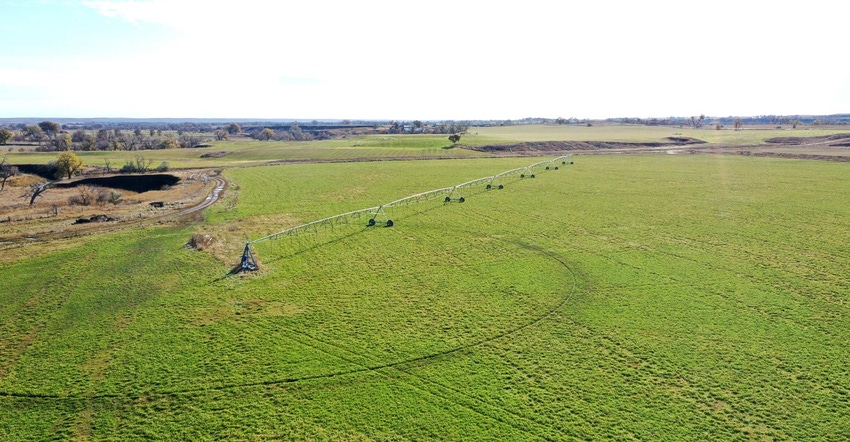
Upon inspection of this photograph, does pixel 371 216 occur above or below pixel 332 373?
above

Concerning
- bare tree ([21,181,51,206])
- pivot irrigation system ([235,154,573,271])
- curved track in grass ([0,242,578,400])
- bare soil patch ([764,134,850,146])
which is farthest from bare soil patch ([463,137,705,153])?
curved track in grass ([0,242,578,400])

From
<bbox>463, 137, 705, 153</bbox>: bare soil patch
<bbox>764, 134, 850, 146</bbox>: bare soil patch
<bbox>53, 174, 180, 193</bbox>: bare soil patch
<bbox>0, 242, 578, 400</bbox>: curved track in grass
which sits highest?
<bbox>764, 134, 850, 146</bbox>: bare soil patch

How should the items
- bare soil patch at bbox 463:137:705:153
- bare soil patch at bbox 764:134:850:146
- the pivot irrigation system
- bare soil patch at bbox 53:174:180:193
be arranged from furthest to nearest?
bare soil patch at bbox 764:134:850:146 < bare soil patch at bbox 463:137:705:153 < bare soil patch at bbox 53:174:180:193 < the pivot irrigation system

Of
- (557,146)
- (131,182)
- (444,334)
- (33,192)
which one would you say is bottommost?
(444,334)

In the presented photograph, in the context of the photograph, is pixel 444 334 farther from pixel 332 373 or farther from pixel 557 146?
pixel 557 146

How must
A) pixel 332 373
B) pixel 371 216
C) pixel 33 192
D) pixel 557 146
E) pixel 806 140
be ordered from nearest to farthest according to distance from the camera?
pixel 332 373, pixel 371 216, pixel 33 192, pixel 557 146, pixel 806 140

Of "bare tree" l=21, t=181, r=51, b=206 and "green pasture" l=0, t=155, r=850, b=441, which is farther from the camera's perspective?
"bare tree" l=21, t=181, r=51, b=206

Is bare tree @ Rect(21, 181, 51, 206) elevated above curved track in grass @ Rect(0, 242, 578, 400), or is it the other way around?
bare tree @ Rect(21, 181, 51, 206)

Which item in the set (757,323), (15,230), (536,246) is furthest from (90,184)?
(757,323)

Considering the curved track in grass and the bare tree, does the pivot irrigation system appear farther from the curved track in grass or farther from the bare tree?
the bare tree

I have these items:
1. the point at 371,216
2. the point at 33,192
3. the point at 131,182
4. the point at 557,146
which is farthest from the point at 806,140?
the point at 33,192
